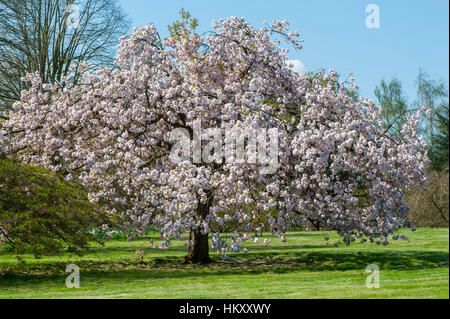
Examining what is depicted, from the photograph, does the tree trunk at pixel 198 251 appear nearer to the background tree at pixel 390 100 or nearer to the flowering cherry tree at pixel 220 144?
the flowering cherry tree at pixel 220 144

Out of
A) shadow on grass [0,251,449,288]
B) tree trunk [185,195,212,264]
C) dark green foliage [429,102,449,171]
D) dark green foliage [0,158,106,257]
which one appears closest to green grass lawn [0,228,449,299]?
shadow on grass [0,251,449,288]

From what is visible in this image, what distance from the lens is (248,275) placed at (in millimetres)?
12891

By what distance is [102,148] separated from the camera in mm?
13859

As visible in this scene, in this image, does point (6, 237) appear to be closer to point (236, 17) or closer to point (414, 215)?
point (236, 17)

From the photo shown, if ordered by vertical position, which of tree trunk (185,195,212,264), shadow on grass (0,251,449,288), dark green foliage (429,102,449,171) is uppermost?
dark green foliage (429,102,449,171)

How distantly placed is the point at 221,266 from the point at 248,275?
2018 mm

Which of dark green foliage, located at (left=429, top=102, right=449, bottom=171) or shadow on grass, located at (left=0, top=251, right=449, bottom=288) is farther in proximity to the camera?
dark green foliage, located at (left=429, top=102, right=449, bottom=171)

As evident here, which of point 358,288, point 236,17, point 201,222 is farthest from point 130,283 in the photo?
point 236,17

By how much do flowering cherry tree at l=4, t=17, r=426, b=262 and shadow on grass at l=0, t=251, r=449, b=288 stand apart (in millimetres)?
1090

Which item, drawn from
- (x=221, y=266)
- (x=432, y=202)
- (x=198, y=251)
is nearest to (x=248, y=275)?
(x=221, y=266)

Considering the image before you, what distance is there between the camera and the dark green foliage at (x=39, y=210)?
11.5m

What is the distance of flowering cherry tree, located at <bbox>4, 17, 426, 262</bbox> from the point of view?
11109mm

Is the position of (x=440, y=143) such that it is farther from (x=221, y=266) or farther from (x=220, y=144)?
(x=220, y=144)

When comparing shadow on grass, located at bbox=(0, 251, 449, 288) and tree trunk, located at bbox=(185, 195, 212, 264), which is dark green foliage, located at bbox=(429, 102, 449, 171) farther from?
tree trunk, located at bbox=(185, 195, 212, 264)
